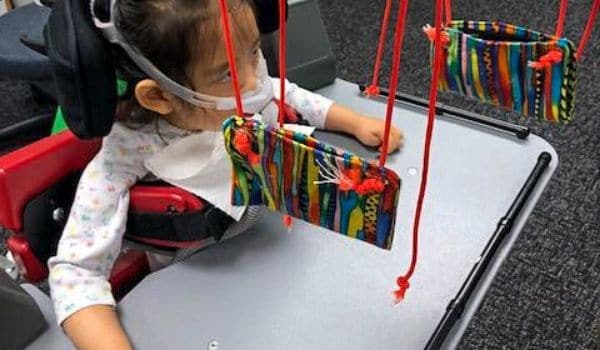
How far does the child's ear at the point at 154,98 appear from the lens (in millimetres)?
693

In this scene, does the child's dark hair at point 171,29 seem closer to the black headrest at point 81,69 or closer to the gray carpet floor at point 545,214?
the black headrest at point 81,69

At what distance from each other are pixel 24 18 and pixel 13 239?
79cm

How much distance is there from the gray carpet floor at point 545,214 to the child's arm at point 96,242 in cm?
71

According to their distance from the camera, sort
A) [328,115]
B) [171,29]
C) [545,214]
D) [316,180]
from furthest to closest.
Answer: [545,214]
[328,115]
[171,29]
[316,180]

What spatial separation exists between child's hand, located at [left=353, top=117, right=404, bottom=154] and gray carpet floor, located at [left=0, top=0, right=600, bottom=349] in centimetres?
48

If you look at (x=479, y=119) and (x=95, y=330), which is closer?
(x=95, y=330)

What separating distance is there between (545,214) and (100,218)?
0.99 meters

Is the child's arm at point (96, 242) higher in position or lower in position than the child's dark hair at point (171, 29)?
lower

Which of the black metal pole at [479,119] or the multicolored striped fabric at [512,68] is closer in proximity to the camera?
the multicolored striped fabric at [512,68]

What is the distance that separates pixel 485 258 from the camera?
0.71 metres

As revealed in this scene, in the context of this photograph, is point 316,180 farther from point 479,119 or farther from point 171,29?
point 479,119

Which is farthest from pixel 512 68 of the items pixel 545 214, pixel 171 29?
pixel 545 214

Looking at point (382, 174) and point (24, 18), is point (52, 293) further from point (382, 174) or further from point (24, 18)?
point (24, 18)

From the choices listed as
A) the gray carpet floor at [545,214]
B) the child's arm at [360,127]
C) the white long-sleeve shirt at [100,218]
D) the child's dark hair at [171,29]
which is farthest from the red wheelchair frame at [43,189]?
the gray carpet floor at [545,214]
